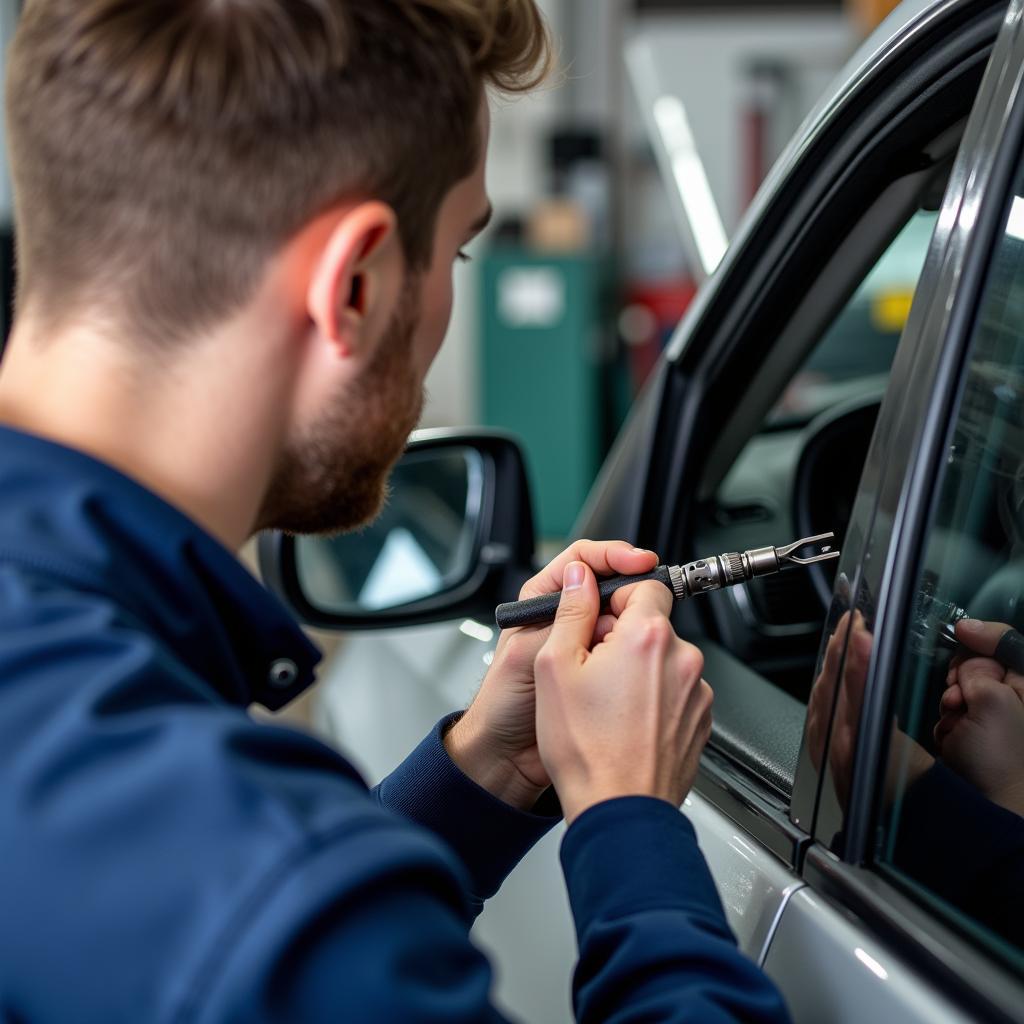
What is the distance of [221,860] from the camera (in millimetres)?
595

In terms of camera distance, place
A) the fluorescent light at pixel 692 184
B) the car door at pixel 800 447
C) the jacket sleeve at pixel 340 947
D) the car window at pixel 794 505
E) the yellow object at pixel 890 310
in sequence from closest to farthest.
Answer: the jacket sleeve at pixel 340 947 → the car door at pixel 800 447 → the car window at pixel 794 505 → the fluorescent light at pixel 692 184 → the yellow object at pixel 890 310

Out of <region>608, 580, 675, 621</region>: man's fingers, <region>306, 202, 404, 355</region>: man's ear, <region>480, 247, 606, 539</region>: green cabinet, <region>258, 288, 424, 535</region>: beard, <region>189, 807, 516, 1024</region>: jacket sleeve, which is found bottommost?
<region>480, 247, 606, 539</region>: green cabinet

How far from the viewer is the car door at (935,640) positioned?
0.86m

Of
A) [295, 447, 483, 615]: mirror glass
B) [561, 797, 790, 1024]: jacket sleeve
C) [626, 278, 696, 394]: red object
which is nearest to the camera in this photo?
[561, 797, 790, 1024]: jacket sleeve

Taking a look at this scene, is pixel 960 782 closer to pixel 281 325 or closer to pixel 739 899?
pixel 739 899

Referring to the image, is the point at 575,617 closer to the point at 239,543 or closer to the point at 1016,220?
the point at 239,543

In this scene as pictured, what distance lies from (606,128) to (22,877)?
840 cm

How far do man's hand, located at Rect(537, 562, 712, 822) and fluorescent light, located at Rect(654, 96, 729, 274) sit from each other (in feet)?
3.24

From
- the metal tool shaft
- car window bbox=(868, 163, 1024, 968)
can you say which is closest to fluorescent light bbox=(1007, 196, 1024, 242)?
car window bbox=(868, 163, 1024, 968)

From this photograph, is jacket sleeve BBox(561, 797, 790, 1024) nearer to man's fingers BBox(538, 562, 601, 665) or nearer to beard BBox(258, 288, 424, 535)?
man's fingers BBox(538, 562, 601, 665)

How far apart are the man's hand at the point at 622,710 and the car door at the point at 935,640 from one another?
0.36 ft

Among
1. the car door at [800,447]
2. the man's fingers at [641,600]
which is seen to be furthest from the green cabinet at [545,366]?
the man's fingers at [641,600]

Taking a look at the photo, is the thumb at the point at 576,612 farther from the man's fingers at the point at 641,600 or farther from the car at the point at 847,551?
the car at the point at 847,551

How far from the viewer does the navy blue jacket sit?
586mm
